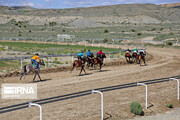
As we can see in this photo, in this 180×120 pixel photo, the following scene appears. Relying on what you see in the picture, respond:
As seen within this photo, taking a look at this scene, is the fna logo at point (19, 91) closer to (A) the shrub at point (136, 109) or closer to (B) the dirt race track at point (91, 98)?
(B) the dirt race track at point (91, 98)

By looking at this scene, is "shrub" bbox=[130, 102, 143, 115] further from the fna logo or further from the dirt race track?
the fna logo

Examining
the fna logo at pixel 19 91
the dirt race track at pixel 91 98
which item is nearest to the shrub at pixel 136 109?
the dirt race track at pixel 91 98

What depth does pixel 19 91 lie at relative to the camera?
1520 cm

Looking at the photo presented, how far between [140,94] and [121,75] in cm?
632

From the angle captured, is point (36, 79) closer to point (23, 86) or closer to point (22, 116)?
point (23, 86)

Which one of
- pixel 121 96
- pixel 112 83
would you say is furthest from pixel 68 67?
pixel 121 96

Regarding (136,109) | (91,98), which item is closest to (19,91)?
(91,98)

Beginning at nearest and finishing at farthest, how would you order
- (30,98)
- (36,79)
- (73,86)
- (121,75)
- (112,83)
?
(30,98)
(73,86)
(112,83)
(36,79)
(121,75)

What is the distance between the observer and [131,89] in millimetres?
15156

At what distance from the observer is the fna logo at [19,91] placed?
43.9 feet

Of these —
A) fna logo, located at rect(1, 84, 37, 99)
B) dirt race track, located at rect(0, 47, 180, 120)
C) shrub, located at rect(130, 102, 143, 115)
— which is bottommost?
fna logo, located at rect(1, 84, 37, 99)

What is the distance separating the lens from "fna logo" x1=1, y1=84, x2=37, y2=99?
1337 cm

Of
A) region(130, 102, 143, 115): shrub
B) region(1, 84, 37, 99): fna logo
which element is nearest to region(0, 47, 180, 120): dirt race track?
region(130, 102, 143, 115): shrub

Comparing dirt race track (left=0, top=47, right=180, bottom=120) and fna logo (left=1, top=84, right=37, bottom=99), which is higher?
dirt race track (left=0, top=47, right=180, bottom=120)
